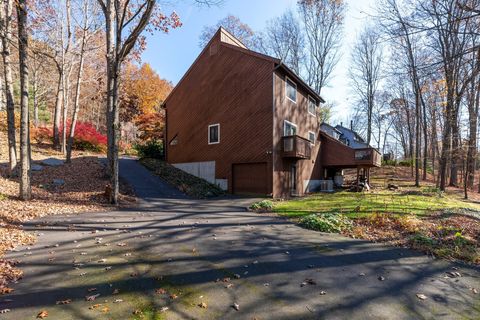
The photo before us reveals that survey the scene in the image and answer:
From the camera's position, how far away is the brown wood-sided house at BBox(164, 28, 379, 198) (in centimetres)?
1592

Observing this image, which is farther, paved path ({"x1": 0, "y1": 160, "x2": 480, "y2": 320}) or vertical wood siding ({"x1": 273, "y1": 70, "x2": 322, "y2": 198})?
vertical wood siding ({"x1": 273, "y1": 70, "x2": 322, "y2": 198})

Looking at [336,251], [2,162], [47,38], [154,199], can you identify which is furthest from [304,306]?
[47,38]

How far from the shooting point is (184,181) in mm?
17656

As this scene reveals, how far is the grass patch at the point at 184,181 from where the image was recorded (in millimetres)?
15899

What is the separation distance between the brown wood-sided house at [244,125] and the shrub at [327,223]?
684cm

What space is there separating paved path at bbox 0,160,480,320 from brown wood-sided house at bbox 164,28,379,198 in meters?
8.82

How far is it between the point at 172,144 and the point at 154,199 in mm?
9252

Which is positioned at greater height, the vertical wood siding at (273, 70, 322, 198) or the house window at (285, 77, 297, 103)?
the house window at (285, 77, 297, 103)

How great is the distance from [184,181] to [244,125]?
547cm

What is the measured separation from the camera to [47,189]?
12.0 metres

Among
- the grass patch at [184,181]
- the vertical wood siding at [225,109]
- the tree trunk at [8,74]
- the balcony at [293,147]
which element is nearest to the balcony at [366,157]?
the balcony at [293,147]

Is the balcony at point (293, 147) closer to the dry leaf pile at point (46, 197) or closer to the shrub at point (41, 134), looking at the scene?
the dry leaf pile at point (46, 197)

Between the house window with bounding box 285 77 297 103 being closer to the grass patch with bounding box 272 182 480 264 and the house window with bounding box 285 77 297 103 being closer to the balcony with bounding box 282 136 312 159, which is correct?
the balcony with bounding box 282 136 312 159

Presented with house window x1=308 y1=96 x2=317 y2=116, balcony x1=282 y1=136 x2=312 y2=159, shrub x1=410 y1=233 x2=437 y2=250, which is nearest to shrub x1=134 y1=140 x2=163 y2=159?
balcony x1=282 y1=136 x2=312 y2=159
